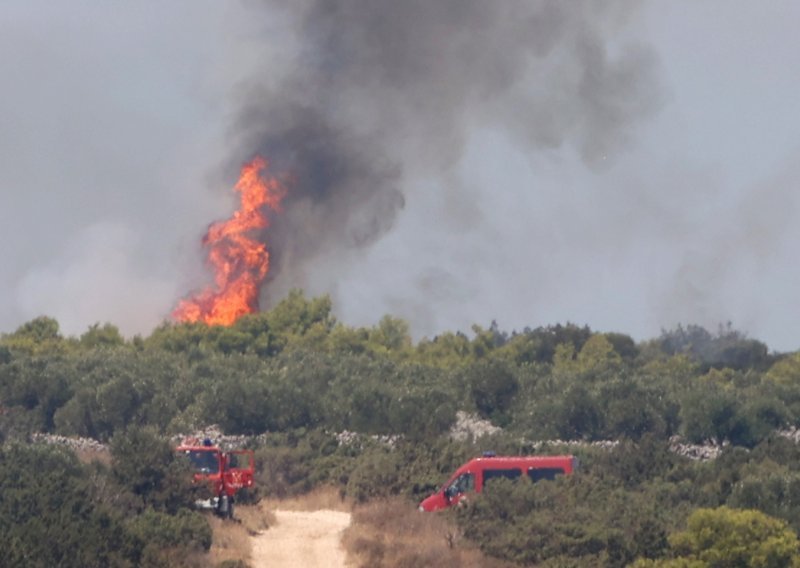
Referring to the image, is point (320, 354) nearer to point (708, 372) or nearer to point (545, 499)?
point (708, 372)

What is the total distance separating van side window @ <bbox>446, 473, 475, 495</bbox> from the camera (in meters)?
41.9

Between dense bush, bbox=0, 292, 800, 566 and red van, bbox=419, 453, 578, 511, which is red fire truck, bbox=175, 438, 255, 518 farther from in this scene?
red van, bbox=419, 453, 578, 511

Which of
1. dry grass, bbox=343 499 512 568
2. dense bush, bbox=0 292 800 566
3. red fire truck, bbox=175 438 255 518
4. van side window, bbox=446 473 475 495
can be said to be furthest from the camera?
van side window, bbox=446 473 475 495

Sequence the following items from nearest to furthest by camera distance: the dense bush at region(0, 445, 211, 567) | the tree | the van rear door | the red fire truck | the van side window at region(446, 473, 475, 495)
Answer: the dense bush at region(0, 445, 211, 567) < the tree < the red fire truck < the van rear door < the van side window at region(446, 473, 475, 495)

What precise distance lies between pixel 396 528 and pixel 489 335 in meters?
49.9

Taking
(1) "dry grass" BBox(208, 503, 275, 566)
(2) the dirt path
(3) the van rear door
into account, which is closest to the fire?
(3) the van rear door

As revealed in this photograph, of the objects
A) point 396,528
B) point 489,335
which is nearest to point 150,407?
point 396,528

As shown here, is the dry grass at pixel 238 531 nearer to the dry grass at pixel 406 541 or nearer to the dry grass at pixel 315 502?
the dry grass at pixel 315 502

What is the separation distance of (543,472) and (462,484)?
2.18 meters

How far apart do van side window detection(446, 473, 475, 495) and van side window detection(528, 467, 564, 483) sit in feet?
5.02

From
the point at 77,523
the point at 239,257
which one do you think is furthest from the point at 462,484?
→ the point at 239,257

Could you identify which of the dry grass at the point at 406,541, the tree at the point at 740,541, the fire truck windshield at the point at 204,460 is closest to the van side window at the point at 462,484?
the dry grass at the point at 406,541

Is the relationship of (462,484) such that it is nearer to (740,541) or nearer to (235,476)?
(235,476)

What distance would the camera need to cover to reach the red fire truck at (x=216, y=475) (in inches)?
1570
